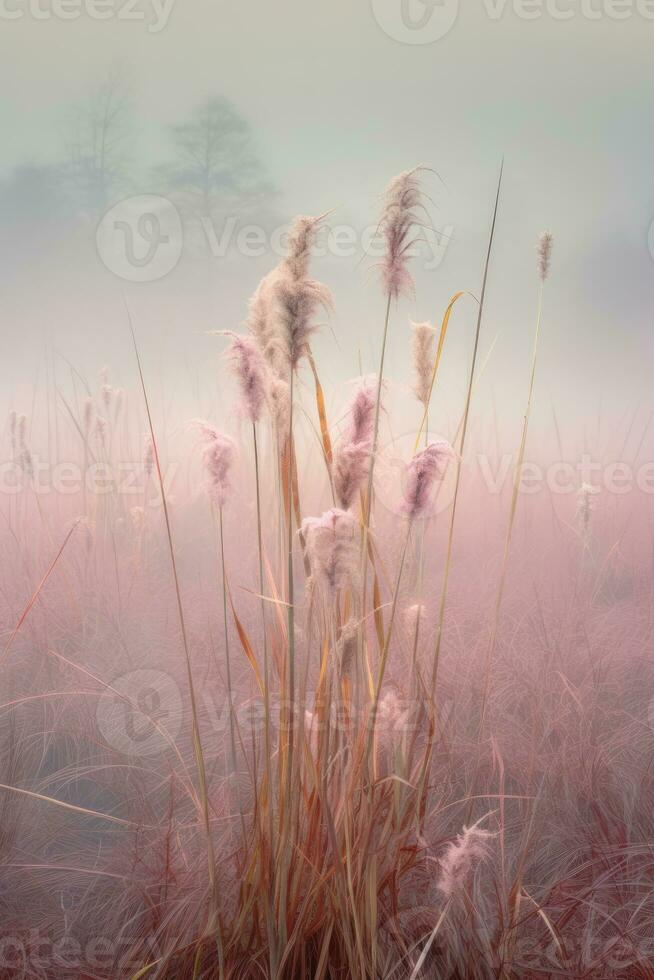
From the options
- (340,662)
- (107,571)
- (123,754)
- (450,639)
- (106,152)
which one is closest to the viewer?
(340,662)

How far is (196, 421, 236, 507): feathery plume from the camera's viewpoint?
1.37 meters

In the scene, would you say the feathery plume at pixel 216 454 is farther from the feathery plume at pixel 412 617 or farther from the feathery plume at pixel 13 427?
the feathery plume at pixel 13 427

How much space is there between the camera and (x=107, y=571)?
8.45ft

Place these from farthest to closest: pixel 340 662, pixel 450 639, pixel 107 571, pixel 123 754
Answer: pixel 107 571, pixel 450 639, pixel 123 754, pixel 340 662

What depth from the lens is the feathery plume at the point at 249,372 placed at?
1.27m

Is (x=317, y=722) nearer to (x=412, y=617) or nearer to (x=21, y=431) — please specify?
(x=412, y=617)

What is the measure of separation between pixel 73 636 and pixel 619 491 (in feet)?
6.07

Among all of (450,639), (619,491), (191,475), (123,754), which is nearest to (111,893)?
(123,754)

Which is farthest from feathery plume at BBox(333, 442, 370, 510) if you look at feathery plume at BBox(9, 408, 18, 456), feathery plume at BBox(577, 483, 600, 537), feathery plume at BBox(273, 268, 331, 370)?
feathery plume at BBox(9, 408, 18, 456)

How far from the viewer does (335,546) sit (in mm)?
1144

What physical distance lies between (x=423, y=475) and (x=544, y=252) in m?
0.84

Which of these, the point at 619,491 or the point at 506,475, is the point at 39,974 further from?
the point at 619,491

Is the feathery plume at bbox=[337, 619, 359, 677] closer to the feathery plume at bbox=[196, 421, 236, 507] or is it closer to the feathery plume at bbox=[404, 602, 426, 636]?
the feathery plume at bbox=[404, 602, 426, 636]

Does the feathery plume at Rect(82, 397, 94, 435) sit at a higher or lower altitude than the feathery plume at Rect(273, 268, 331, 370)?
lower
